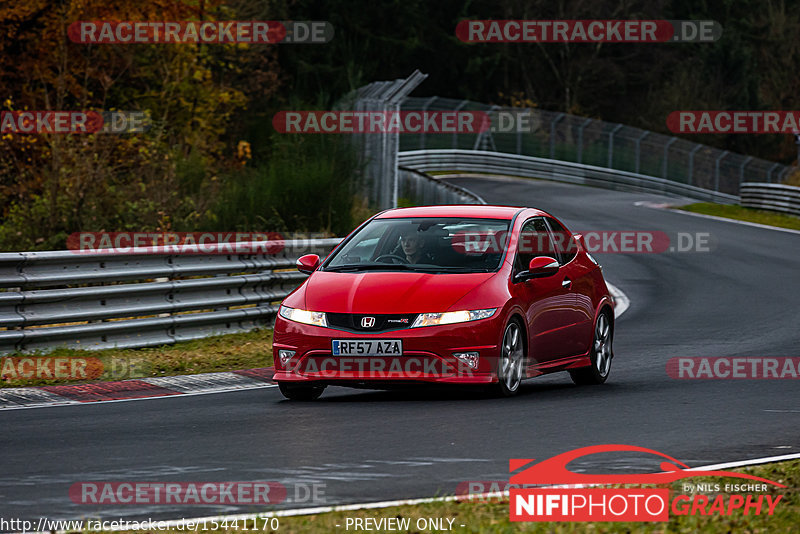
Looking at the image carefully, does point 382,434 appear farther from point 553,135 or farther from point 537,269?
point 553,135

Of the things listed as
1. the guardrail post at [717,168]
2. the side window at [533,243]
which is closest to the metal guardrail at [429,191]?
the side window at [533,243]

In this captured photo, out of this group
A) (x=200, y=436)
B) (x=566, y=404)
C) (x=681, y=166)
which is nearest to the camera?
(x=200, y=436)

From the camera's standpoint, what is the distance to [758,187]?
40.4 m

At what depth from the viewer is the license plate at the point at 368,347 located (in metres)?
10.4

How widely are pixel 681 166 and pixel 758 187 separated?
1556 cm

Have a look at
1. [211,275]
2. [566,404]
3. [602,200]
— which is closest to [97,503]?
[566,404]

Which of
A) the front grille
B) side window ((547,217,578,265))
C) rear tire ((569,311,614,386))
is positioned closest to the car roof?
side window ((547,217,578,265))

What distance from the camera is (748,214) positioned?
39406 millimetres

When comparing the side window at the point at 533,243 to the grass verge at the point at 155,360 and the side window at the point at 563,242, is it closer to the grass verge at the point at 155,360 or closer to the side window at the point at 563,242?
the side window at the point at 563,242

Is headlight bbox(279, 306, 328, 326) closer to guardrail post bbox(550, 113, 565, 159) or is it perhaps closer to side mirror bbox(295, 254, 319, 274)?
side mirror bbox(295, 254, 319, 274)

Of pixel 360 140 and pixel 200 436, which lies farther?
pixel 360 140

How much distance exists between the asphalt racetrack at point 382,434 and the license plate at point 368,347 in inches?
16.7

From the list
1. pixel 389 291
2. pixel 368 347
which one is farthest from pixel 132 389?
pixel 389 291

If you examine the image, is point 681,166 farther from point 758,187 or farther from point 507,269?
point 507,269
